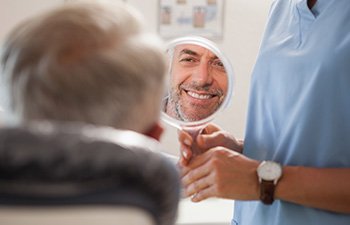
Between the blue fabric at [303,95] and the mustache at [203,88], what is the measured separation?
9 cm

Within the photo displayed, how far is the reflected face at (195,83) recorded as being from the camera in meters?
1.34

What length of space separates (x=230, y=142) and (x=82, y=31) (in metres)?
0.83

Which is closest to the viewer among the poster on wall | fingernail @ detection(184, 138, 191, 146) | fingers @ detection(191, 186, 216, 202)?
fingers @ detection(191, 186, 216, 202)

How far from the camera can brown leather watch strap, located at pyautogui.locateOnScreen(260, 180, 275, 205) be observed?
1163 mm

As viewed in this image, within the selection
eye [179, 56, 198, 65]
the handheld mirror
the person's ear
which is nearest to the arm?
the handheld mirror

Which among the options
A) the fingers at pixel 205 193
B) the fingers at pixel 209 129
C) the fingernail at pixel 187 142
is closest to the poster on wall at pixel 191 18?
the fingers at pixel 209 129

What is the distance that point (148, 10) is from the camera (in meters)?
2.47

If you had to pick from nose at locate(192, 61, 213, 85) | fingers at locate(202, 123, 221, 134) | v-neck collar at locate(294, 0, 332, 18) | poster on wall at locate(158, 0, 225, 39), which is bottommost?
fingers at locate(202, 123, 221, 134)

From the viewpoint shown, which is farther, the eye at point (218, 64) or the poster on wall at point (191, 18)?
the poster on wall at point (191, 18)

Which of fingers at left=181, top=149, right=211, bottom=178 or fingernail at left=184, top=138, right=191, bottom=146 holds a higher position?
fingernail at left=184, top=138, right=191, bottom=146

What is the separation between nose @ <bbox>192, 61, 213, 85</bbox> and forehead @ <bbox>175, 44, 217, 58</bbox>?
1.0 inches

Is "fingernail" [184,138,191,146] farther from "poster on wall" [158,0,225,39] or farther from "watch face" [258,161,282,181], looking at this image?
"poster on wall" [158,0,225,39]

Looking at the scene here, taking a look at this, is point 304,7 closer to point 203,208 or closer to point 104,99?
point 104,99

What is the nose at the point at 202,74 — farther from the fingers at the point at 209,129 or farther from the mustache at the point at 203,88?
the fingers at the point at 209,129
